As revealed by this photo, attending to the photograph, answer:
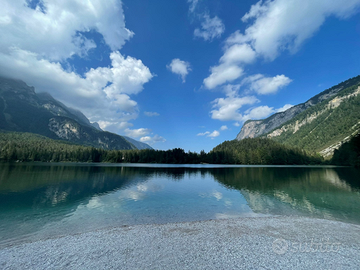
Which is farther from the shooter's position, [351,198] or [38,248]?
[351,198]

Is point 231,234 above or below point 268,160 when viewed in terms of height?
below

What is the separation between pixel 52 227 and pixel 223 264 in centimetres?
1587

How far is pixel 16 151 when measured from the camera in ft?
513

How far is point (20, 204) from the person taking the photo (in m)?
23.5

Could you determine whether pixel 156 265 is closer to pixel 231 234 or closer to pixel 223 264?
pixel 223 264

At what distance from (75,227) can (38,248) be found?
5.09m

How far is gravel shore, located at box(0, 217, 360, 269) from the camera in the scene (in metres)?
9.69

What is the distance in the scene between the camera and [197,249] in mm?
11547

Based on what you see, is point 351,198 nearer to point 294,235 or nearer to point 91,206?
point 294,235

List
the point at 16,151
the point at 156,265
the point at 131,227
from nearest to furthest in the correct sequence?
the point at 156,265
the point at 131,227
the point at 16,151

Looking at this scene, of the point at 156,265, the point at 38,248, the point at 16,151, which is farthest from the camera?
the point at 16,151

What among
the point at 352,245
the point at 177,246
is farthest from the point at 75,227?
the point at 352,245

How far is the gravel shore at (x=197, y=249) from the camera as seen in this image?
969cm

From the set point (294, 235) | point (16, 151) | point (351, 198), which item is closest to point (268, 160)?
point (351, 198)
